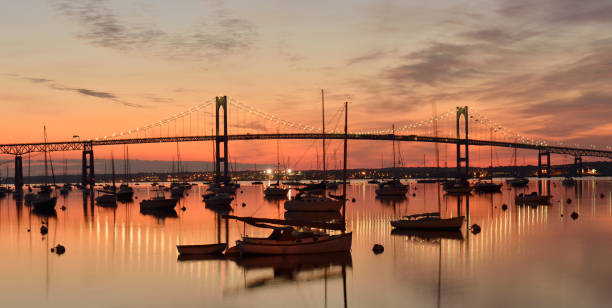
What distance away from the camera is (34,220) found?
4534cm

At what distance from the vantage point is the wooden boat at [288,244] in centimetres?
2352

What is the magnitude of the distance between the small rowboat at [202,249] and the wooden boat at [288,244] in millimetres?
1050

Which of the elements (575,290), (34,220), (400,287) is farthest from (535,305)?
(34,220)

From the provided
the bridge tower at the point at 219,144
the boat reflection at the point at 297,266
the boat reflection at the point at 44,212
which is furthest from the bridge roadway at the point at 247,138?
the boat reflection at the point at 297,266

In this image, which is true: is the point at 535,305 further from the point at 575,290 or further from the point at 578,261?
the point at 578,261

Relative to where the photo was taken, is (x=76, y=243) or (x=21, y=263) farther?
(x=76, y=243)

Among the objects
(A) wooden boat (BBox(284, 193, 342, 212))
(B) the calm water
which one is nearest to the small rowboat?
(B) the calm water

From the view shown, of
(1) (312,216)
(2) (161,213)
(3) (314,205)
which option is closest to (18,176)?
(2) (161,213)

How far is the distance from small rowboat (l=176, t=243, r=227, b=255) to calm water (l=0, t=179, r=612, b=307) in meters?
0.59

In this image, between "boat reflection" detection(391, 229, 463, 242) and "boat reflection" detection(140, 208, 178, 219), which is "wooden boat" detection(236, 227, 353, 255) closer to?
"boat reflection" detection(391, 229, 463, 242)

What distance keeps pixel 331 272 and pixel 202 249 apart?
251 inches

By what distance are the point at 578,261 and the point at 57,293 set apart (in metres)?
20.5

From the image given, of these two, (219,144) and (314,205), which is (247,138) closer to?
(219,144)

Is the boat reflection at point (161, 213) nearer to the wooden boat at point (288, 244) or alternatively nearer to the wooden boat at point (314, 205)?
the wooden boat at point (314, 205)
